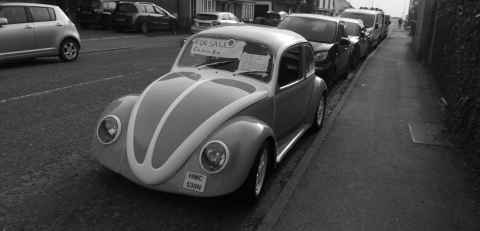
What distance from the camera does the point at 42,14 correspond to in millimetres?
11414

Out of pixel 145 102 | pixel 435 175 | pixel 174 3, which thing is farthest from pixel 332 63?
pixel 174 3

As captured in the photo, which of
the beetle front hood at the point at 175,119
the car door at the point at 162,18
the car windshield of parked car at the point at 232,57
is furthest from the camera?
the car door at the point at 162,18

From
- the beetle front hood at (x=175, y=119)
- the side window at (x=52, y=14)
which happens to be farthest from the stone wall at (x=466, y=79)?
the side window at (x=52, y=14)

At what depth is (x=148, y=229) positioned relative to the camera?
359 centimetres

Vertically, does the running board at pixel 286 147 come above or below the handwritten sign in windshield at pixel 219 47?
below

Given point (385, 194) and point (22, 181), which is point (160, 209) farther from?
point (385, 194)

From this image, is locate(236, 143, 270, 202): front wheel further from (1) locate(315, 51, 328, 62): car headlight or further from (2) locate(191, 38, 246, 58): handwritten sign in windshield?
(1) locate(315, 51, 328, 62): car headlight

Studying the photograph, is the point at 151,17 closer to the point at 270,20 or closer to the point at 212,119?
the point at 270,20

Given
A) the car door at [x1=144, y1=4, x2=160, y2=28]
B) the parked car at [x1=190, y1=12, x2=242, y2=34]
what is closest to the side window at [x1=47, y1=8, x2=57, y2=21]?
the parked car at [x1=190, y1=12, x2=242, y2=34]

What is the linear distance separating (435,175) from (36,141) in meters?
4.85

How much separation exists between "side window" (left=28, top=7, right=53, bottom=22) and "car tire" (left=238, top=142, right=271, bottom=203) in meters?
9.22

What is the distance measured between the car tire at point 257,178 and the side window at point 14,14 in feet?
29.5

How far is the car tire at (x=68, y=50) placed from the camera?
11.9m

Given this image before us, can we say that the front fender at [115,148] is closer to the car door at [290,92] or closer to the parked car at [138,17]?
the car door at [290,92]
